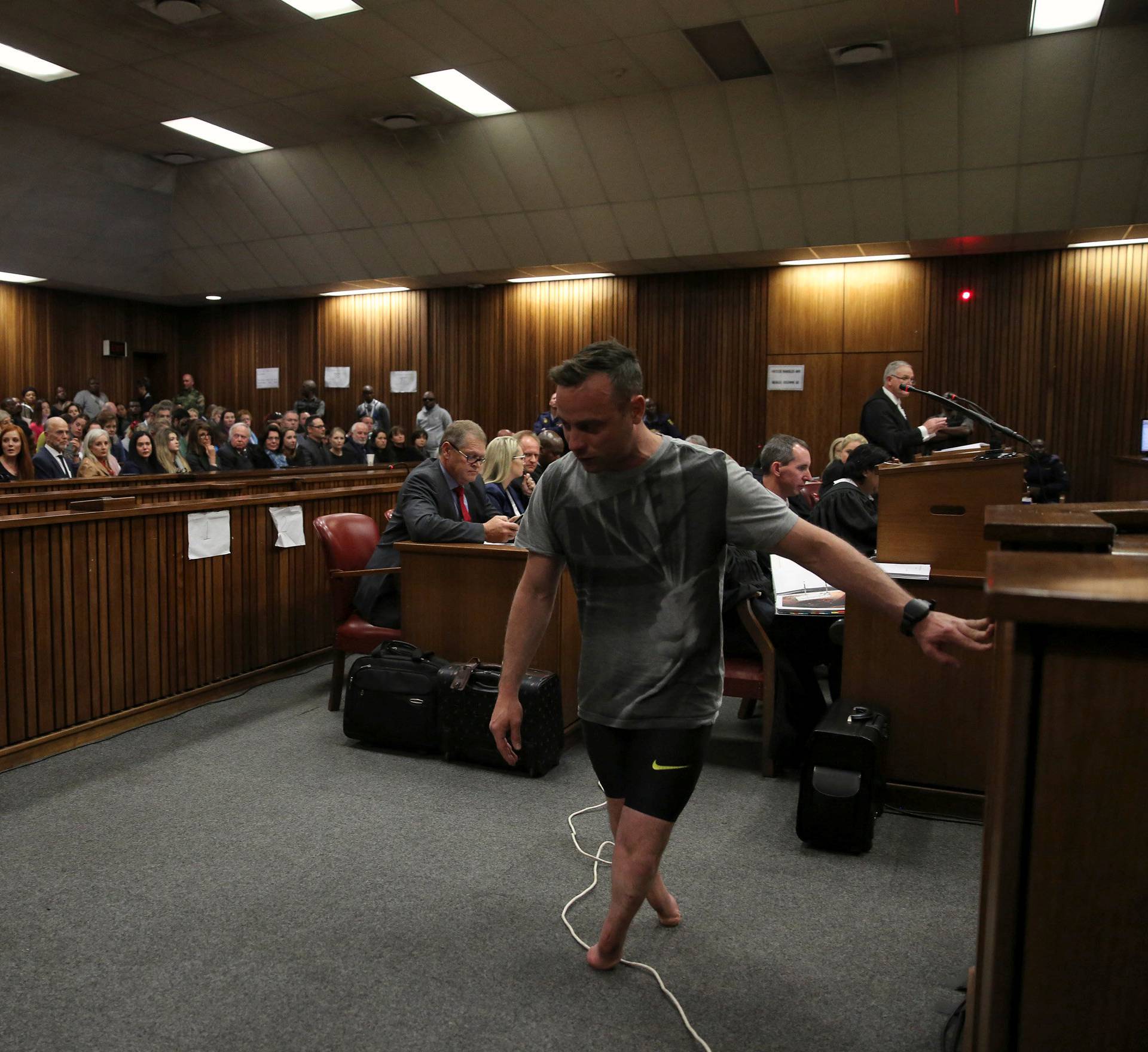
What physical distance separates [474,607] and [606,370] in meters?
2.24

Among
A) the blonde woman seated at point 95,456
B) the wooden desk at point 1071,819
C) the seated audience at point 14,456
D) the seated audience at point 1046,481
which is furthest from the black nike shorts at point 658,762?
the blonde woman seated at point 95,456

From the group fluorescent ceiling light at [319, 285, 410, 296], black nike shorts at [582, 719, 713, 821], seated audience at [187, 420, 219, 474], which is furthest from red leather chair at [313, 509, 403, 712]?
fluorescent ceiling light at [319, 285, 410, 296]

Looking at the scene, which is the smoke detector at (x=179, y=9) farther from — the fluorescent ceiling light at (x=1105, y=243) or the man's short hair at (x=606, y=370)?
the fluorescent ceiling light at (x=1105, y=243)

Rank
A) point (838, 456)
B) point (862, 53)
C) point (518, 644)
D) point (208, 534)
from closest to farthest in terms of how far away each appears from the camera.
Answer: point (518, 644)
point (208, 534)
point (838, 456)
point (862, 53)

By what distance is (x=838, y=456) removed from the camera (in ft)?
18.9

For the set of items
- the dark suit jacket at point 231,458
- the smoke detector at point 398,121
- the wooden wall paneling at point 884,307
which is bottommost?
the dark suit jacket at point 231,458

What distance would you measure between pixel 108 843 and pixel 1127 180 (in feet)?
30.9

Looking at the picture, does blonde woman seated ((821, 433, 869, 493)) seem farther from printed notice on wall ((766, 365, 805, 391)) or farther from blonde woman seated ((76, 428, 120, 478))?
blonde woman seated ((76, 428, 120, 478))

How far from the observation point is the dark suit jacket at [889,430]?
6133 mm

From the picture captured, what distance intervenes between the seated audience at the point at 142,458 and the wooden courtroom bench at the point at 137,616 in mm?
3729

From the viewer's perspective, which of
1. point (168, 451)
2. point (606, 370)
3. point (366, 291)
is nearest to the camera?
point (606, 370)

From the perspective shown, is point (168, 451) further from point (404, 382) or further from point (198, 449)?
point (404, 382)

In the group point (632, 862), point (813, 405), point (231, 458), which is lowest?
point (632, 862)

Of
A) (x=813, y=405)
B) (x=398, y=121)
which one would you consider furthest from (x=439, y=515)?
(x=813, y=405)
